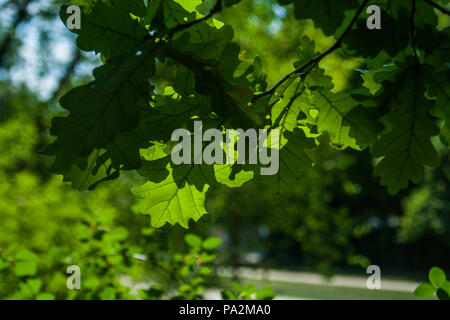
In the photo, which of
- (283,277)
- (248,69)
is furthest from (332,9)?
(283,277)

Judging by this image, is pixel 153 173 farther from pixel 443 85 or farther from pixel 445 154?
pixel 445 154

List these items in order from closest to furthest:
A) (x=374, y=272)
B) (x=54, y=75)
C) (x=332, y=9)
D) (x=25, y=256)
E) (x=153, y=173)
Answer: (x=332, y=9) → (x=153, y=173) → (x=374, y=272) → (x=25, y=256) → (x=54, y=75)

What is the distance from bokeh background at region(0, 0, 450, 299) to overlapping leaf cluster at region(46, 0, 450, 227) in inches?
5.0

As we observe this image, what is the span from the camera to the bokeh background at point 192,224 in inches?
92.0

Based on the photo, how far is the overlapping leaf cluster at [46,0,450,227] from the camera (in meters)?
0.72

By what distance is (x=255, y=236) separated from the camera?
66.5ft

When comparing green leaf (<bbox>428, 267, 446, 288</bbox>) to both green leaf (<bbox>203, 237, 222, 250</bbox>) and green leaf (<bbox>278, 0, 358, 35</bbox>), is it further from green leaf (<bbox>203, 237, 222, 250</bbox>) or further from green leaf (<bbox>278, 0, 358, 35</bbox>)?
green leaf (<bbox>203, 237, 222, 250</bbox>)

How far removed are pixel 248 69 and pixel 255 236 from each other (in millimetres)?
19812

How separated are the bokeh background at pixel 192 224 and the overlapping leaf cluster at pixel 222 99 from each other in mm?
127

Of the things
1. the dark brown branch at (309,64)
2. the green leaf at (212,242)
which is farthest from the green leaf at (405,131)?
the green leaf at (212,242)

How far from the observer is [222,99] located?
74 cm

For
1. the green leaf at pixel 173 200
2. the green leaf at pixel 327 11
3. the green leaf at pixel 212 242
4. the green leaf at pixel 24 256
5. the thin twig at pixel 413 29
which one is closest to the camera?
the green leaf at pixel 327 11

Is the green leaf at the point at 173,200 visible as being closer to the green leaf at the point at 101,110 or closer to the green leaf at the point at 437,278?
the green leaf at the point at 101,110

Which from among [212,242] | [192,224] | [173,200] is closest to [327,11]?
[173,200]
